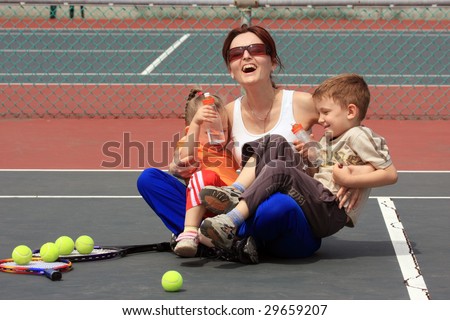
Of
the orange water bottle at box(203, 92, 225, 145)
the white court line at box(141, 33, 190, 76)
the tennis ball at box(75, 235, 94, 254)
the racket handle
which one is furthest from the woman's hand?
the white court line at box(141, 33, 190, 76)

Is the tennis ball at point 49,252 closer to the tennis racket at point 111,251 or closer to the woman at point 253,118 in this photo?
the tennis racket at point 111,251

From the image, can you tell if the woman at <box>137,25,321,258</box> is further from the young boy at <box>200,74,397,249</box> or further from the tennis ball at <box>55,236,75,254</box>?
the tennis ball at <box>55,236,75,254</box>

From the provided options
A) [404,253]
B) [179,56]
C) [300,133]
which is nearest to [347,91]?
[300,133]

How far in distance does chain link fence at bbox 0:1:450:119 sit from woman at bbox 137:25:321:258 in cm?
406

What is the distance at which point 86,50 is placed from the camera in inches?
746

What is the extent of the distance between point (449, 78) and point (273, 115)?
380 inches

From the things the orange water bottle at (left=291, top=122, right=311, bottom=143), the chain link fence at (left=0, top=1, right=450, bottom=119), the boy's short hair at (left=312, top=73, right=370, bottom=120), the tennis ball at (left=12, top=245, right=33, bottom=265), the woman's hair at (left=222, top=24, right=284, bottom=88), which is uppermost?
the chain link fence at (left=0, top=1, right=450, bottom=119)

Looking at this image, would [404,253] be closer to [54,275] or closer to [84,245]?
[84,245]

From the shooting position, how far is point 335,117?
6055mm

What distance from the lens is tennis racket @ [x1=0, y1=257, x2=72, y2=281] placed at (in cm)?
571

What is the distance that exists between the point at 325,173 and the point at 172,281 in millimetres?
1193

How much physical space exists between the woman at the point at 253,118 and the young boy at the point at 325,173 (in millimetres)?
177

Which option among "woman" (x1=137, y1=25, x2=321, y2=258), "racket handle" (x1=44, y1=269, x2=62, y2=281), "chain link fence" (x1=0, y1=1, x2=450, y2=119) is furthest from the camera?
"chain link fence" (x1=0, y1=1, x2=450, y2=119)

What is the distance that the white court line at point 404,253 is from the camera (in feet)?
18.0
